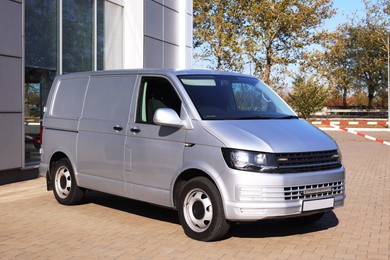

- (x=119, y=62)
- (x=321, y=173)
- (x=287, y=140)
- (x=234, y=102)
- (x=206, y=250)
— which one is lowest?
(x=206, y=250)

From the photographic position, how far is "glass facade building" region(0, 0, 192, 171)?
10.3m

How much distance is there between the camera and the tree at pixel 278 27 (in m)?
40.0

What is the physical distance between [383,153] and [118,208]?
12493 mm

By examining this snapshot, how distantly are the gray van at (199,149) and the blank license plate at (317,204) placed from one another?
1cm

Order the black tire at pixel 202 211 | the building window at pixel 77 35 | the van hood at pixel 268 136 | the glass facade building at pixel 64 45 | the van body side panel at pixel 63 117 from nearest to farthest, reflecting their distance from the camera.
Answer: the van hood at pixel 268 136
the black tire at pixel 202 211
the van body side panel at pixel 63 117
the glass facade building at pixel 64 45
the building window at pixel 77 35

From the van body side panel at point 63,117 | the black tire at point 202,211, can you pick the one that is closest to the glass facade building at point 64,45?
the van body side panel at point 63,117

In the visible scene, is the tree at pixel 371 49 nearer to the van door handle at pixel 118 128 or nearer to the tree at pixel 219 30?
the tree at pixel 219 30

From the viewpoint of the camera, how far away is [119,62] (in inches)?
618

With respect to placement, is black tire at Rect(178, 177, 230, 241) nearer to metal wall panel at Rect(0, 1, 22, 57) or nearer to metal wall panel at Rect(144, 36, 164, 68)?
metal wall panel at Rect(0, 1, 22, 57)

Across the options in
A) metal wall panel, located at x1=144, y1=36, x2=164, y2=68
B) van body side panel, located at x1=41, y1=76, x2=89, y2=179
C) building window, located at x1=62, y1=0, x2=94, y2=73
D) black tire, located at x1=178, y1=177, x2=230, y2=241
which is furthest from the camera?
metal wall panel, located at x1=144, y1=36, x2=164, y2=68

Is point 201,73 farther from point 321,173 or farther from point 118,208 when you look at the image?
point 118,208

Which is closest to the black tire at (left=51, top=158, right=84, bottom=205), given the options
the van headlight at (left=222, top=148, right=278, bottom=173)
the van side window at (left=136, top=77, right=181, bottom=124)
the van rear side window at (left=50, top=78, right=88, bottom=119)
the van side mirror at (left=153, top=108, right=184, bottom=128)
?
the van rear side window at (left=50, top=78, right=88, bottom=119)

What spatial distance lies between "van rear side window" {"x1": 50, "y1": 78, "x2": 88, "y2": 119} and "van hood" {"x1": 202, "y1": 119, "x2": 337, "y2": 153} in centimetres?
263

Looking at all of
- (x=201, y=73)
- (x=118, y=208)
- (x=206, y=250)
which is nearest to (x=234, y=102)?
(x=201, y=73)
